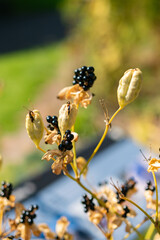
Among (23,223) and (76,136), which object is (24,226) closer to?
(23,223)

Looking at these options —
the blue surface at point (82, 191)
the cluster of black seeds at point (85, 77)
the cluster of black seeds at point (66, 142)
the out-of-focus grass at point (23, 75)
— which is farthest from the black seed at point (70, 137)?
the out-of-focus grass at point (23, 75)

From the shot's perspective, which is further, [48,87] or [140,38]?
[48,87]

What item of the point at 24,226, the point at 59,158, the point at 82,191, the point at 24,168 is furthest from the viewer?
the point at 24,168

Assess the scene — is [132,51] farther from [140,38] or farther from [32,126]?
[32,126]

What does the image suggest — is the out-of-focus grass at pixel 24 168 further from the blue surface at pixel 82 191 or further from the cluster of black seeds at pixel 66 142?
the cluster of black seeds at pixel 66 142

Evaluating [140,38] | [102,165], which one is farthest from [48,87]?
[102,165]

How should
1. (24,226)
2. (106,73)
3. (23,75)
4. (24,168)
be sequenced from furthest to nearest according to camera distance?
(23,75) → (106,73) → (24,168) → (24,226)

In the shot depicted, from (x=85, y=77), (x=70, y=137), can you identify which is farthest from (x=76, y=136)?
(x=85, y=77)
